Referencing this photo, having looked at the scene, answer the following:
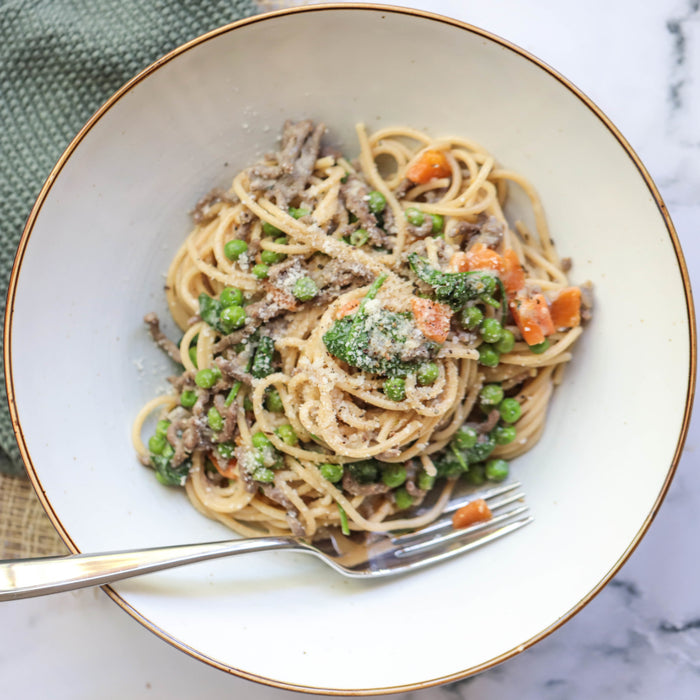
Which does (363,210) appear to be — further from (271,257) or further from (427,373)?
(427,373)

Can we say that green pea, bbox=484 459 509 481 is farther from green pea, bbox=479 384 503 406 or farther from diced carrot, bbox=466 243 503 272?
diced carrot, bbox=466 243 503 272

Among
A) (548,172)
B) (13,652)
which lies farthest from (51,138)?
(13,652)

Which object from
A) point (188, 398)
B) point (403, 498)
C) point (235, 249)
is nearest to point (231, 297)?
point (235, 249)

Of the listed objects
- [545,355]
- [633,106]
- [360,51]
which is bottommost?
[545,355]

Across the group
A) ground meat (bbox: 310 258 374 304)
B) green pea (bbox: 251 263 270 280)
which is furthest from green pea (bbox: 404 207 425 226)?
green pea (bbox: 251 263 270 280)

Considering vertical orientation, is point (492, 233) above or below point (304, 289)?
above

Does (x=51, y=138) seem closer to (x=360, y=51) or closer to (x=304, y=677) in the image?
(x=360, y=51)

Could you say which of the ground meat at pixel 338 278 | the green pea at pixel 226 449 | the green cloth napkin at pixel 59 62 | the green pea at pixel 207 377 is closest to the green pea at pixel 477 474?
the ground meat at pixel 338 278
